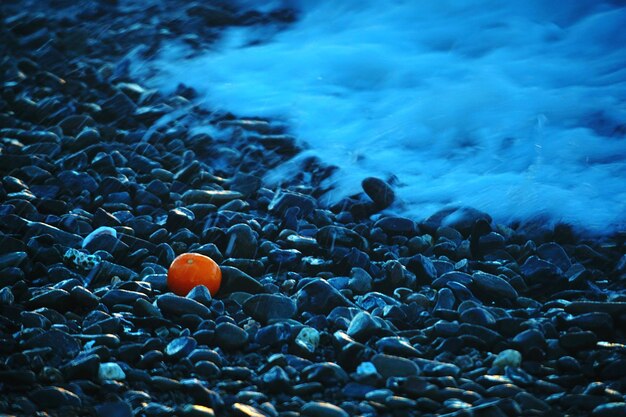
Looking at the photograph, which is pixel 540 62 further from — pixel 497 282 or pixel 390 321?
pixel 390 321

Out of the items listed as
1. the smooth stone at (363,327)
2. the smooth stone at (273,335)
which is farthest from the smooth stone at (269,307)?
the smooth stone at (363,327)

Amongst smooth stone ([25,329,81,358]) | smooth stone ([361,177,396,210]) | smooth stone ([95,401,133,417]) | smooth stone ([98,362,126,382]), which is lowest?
smooth stone ([361,177,396,210])

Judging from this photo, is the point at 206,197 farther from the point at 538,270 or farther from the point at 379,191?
the point at 538,270

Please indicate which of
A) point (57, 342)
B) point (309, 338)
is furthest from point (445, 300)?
point (57, 342)

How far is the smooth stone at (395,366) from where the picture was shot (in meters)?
2.71

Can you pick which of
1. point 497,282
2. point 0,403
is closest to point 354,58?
point 497,282

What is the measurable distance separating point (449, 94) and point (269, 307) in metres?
3.02

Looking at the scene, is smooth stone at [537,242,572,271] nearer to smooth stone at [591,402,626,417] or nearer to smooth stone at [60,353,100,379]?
smooth stone at [591,402,626,417]

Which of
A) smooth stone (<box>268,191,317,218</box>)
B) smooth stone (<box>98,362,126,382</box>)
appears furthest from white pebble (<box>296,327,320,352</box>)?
smooth stone (<box>268,191,317,218</box>)

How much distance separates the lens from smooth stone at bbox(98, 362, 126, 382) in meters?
2.65

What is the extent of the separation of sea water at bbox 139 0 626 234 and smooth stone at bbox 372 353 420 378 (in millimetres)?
1485

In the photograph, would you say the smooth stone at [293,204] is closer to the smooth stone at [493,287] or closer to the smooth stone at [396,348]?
the smooth stone at [493,287]

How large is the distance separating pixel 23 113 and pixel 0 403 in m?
3.36

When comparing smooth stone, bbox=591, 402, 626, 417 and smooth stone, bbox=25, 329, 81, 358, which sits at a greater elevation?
smooth stone, bbox=25, 329, 81, 358
